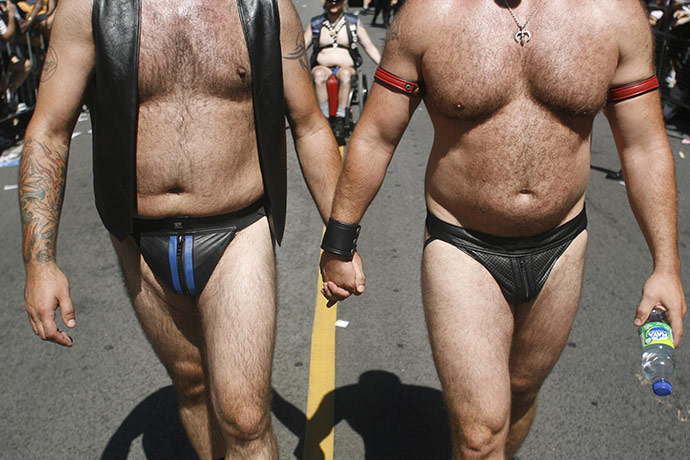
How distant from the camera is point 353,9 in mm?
A: 35250

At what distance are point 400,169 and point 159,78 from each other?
6068 millimetres

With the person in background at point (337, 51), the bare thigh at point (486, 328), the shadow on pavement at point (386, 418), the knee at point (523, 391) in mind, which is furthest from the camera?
the person in background at point (337, 51)

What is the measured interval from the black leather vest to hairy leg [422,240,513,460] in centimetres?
77

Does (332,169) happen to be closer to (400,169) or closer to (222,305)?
(222,305)

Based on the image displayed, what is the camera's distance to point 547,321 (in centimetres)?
292

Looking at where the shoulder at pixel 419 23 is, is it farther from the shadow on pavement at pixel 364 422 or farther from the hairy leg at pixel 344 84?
the hairy leg at pixel 344 84

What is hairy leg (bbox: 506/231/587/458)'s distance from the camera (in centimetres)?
290

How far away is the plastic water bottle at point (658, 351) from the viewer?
Answer: 2582mm

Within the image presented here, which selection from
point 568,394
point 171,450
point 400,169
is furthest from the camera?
point 400,169

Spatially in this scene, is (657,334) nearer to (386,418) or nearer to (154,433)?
(386,418)

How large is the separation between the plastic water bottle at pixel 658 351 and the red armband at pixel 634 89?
2.54 feet

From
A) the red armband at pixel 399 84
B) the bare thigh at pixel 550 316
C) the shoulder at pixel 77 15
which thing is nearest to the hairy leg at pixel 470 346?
the bare thigh at pixel 550 316

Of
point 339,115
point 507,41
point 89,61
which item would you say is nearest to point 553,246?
point 507,41

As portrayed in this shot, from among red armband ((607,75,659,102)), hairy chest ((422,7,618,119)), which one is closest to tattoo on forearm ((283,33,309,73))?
hairy chest ((422,7,618,119))
